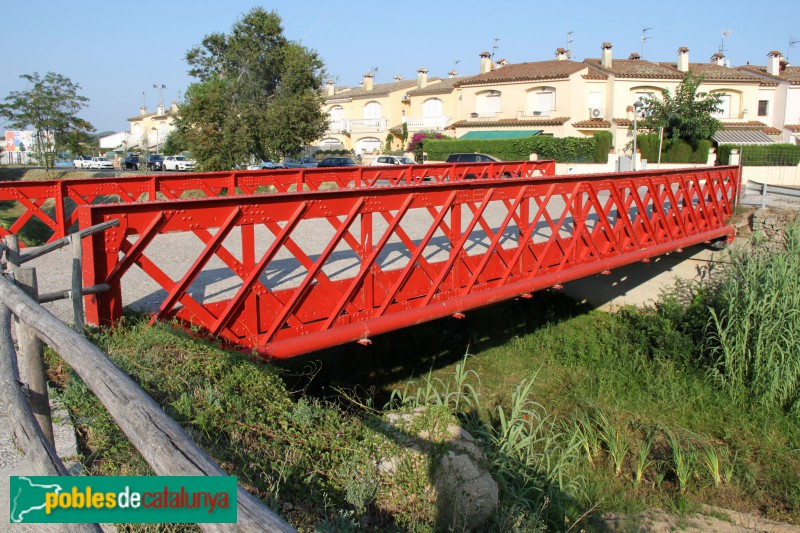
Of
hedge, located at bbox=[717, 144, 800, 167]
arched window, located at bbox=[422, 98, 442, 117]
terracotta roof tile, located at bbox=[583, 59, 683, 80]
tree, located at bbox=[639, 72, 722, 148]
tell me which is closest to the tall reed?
hedge, located at bbox=[717, 144, 800, 167]

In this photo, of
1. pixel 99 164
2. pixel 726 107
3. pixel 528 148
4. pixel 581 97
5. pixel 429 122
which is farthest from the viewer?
pixel 99 164

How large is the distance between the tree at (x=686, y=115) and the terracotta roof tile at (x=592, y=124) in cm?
364

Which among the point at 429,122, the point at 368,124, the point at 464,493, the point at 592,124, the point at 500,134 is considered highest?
the point at 368,124

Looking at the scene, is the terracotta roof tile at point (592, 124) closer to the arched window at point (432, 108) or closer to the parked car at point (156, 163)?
the arched window at point (432, 108)

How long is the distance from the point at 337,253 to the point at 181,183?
120 inches

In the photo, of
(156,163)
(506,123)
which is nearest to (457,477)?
(506,123)

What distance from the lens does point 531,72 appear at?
4856 cm

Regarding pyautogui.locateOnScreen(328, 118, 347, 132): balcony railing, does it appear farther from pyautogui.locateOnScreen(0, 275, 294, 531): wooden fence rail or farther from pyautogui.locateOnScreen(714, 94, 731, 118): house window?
pyautogui.locateOnScreen(0, 275, 294, 531): wooden fence rail

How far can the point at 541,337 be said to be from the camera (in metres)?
13.0

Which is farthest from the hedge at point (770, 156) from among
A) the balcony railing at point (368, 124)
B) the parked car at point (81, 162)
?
the parked car at point (81, 162)

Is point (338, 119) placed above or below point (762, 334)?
above

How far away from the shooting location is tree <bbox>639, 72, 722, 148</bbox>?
39.5 meters

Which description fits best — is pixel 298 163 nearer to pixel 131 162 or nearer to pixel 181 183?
pixel 131 162

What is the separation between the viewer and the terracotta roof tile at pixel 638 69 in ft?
150
